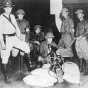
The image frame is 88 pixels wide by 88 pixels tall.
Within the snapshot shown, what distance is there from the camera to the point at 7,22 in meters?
3.77

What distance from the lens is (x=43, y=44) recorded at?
3.81m

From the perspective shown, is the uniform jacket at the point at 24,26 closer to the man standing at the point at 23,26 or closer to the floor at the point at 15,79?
the man standing at the point at 23,26

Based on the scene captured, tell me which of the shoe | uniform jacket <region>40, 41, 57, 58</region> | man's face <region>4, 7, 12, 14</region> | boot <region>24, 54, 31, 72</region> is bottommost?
the shoe

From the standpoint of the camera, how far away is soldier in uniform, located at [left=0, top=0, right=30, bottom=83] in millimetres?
3771

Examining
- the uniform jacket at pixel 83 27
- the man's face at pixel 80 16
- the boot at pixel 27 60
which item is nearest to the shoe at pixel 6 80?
the boot at pixel 27 60

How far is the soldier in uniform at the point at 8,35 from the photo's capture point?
377 centimetres

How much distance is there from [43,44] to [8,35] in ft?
1.77

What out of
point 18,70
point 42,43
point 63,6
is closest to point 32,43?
point 42,43

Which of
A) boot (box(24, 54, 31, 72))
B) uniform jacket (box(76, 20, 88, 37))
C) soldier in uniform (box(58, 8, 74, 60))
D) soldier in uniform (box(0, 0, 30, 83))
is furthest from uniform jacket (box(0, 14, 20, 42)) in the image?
uniform jacket (box(76, 20, 88, 37))

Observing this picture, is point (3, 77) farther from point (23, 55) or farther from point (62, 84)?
point (62, 84)

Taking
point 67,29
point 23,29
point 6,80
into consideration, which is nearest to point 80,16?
point 67,29

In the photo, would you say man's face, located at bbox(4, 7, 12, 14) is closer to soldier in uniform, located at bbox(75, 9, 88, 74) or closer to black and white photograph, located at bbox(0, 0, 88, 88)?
black and white photograph, located at bbox(0, 0, 88, 88)

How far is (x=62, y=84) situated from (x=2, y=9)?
4.72 ft

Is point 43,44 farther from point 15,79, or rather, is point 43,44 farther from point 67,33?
point 15,79
